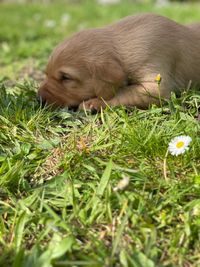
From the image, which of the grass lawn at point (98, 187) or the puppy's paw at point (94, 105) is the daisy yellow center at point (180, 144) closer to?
the grass lawn at point (98, 187)

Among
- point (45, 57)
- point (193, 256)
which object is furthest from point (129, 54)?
point (45, 57)

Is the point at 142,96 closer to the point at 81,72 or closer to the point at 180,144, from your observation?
the point at 81,72

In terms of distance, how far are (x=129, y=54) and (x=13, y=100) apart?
868 millimetres

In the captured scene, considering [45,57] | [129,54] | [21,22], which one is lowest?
[21,22]

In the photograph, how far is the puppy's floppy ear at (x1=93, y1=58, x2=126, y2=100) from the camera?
3.67m

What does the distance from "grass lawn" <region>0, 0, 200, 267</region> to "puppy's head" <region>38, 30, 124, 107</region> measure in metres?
0.21

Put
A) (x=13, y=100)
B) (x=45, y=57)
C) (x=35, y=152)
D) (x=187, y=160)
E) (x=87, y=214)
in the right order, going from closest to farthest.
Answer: (x=87, y=214) < (x=187, y=160) < (x=35, y=152) < (x=13, y=100) < (x=45, y=57)

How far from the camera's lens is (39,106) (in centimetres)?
378

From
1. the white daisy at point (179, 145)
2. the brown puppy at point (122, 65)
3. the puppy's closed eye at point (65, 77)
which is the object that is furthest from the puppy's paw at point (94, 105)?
the white daisy at point (179, 145)

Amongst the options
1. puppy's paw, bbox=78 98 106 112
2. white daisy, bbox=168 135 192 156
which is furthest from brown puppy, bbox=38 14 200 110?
white daisy, bbox=168 135 192 156

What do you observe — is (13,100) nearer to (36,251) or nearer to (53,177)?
(53,177)

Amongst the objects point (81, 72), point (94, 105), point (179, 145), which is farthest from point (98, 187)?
point (81, 72)

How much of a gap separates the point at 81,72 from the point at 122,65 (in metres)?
0.29

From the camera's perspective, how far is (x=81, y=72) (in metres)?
3.72
